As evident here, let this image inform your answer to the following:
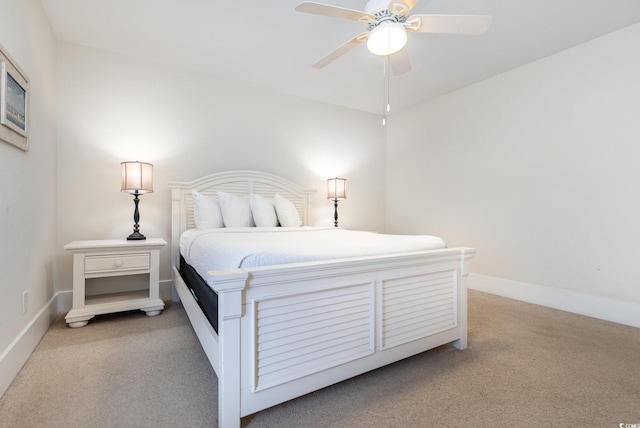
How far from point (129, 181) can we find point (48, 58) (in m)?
1.13

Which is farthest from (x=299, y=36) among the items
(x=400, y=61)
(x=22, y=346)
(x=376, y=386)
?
(x=22, y=346)

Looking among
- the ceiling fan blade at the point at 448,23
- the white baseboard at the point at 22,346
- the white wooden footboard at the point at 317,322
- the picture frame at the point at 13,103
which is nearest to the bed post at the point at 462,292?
the white wooden footboard at the point at 317,322

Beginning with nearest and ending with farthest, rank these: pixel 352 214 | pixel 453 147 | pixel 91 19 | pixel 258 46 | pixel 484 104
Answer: pixel 91 19 < pixel 258 46 < pixel 484 104 < pixel 453 147 < pixel 352 214

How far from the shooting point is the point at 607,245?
2.46 meters

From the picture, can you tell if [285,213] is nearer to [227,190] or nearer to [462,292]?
[227,190]

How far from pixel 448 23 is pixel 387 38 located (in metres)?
0.35

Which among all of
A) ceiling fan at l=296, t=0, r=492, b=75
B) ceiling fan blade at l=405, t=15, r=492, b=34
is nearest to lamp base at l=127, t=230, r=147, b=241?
ceiling fan at l=296, t=0, r=492, b=75

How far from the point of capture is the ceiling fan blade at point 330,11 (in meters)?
1.53

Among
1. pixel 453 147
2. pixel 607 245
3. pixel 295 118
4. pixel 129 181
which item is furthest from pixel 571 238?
pixel 129 181

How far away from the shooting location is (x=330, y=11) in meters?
1.59

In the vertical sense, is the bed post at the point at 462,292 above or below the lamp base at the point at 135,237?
below

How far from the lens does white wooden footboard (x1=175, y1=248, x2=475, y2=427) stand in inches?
44.0

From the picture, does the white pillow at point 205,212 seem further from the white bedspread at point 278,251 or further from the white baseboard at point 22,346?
the white baseboard at point 22,346

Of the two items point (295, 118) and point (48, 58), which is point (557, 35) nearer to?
point (295, 118)
